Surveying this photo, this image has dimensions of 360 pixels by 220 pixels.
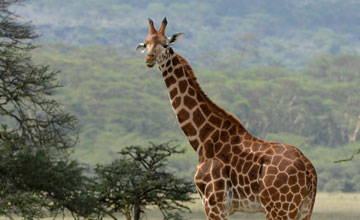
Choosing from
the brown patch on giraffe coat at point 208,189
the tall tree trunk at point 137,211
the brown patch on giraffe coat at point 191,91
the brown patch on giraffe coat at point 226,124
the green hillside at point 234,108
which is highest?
the green hillside at point 234,108

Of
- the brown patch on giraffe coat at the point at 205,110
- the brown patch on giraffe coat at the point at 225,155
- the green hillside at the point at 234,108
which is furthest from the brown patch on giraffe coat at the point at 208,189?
the green hillside at the point at 234,108

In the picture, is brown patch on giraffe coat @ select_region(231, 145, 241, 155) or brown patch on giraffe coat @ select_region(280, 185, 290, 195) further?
brown patch on giraffe coat @ select_region(231, 145, 241, 155)

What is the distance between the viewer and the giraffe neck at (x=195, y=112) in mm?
6699

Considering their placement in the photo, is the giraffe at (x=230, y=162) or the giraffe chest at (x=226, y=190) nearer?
the giraffe at (x=230, y=162)

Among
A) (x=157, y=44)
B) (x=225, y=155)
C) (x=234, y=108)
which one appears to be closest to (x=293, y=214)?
(x=225, y=155)

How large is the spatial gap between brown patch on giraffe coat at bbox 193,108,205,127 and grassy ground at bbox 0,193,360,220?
22.2 metres

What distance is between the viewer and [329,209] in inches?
1438

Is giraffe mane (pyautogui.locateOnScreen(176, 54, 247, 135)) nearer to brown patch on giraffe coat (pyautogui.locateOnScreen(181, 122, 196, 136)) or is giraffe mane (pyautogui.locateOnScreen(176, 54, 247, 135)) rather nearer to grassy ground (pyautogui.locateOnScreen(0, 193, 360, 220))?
brown patch on giraffe coat (pyautogui.locateOnScreen(181, 122, 196, 136))

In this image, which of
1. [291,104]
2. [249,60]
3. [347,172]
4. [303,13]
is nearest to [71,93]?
[291,104]

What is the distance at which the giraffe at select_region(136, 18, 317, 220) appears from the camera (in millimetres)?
6230

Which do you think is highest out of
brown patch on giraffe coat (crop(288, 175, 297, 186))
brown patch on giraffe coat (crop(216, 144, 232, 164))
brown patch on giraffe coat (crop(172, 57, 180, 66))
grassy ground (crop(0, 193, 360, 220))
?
grassy ground (crop(0, 193, 360, 220))

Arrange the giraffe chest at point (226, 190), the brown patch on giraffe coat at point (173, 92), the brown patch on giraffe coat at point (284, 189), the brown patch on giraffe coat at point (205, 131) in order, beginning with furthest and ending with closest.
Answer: the brown patch on giraffe coat at point (173, 92), the brown patch on giraffe coat at point (205, 131), the giraffe chest at point (226, 190), the brown patch on giraffe coat at point (284, 189)

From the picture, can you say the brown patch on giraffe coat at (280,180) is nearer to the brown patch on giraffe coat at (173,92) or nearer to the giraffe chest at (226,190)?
the giraffe chest at (226,190)

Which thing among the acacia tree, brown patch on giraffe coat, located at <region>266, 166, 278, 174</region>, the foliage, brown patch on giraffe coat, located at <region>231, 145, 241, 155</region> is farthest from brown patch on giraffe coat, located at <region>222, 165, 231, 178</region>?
the foliage
